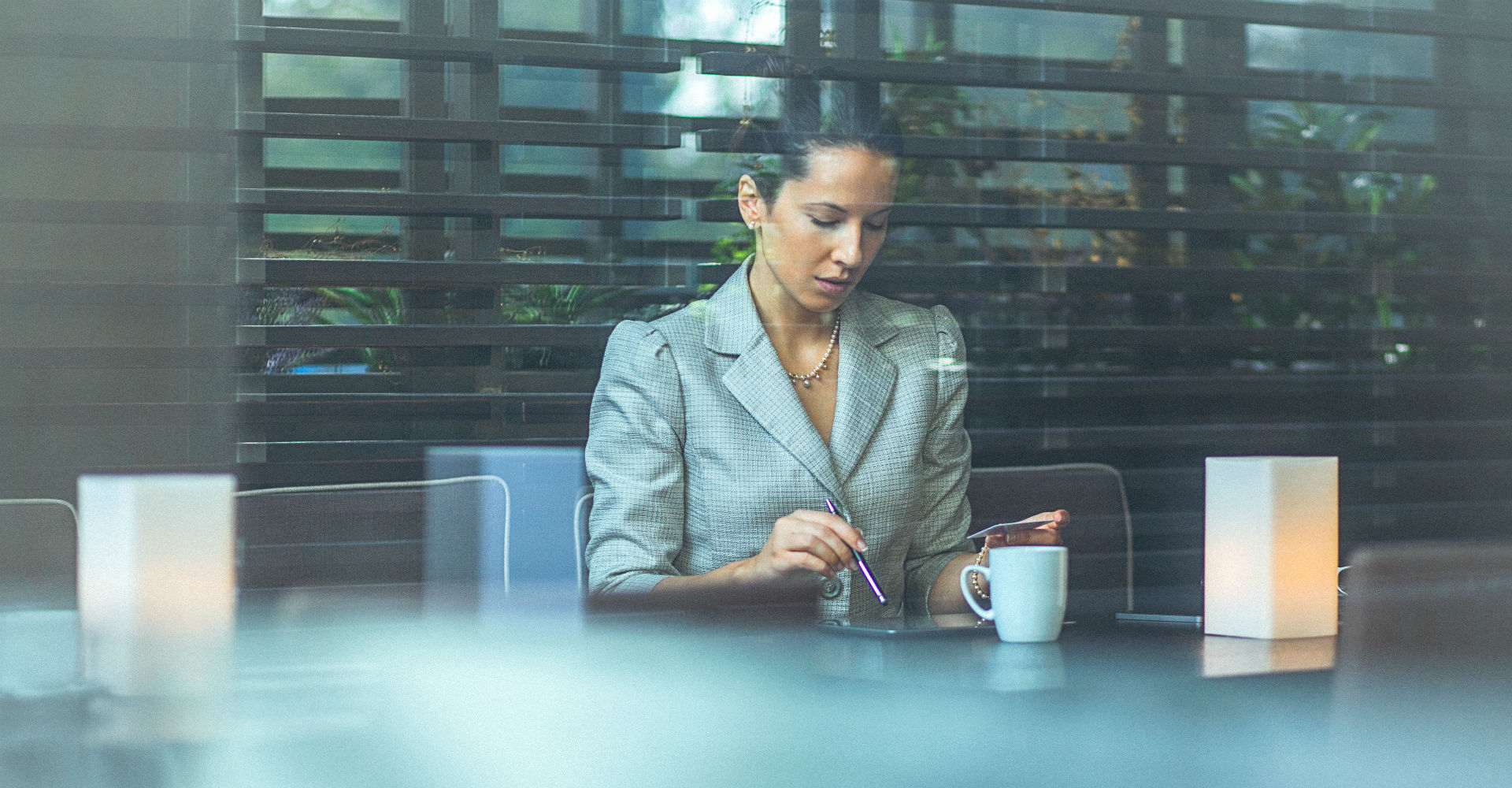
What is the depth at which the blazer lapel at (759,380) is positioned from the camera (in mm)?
1378

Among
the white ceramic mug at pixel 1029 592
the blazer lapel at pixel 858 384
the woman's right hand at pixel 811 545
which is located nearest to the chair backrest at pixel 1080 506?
the blazer lapel at pixel 858 384

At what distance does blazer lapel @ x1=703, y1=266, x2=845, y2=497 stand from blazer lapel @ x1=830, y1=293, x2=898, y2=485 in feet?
0.08

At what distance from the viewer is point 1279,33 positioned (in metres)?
1.98

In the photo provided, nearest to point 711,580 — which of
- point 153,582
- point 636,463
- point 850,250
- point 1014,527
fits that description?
point 636,463

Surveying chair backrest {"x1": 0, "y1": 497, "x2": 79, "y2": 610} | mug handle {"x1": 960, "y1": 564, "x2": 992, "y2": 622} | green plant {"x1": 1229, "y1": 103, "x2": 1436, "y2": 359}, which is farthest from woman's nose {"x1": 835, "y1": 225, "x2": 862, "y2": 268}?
chair backrest {"x1": 0, "y1": 497, "x2": 79, "y2": 610}

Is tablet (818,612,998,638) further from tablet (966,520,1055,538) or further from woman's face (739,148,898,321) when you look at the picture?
woman's face (739,148,898,321)

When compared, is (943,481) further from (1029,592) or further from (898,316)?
(1029,592)

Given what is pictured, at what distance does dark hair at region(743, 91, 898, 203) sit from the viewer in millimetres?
1471

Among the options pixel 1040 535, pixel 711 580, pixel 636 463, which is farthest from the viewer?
pixel 636 463

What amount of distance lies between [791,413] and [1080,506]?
0.56 meters

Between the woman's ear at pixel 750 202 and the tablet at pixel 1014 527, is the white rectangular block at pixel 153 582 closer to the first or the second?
the tablet at pixel 1014 527

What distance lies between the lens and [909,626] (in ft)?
3.01

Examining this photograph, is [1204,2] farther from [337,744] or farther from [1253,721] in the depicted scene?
[337,744]

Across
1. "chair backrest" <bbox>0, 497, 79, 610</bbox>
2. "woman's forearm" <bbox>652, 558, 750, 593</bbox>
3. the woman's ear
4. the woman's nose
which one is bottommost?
"woman's forearm" <bbox>652, 558, 750, 593</bbox>
